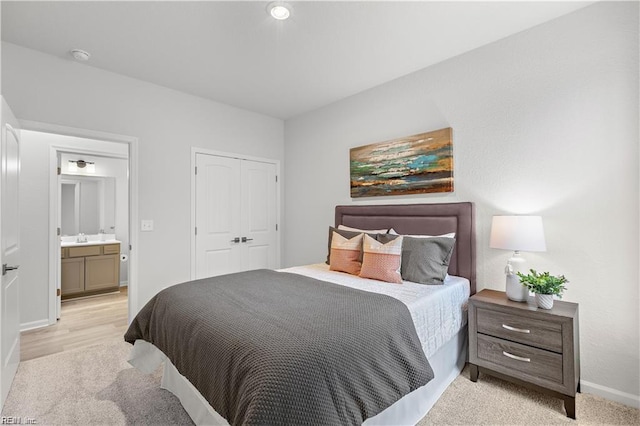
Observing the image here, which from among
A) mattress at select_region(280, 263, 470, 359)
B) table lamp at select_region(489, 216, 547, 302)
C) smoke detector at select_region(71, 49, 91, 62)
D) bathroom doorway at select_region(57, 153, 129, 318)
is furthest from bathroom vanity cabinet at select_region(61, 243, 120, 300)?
table lamp at select_region(489, 216, 547, 302)

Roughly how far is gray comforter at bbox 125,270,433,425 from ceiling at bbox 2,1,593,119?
1940 mm

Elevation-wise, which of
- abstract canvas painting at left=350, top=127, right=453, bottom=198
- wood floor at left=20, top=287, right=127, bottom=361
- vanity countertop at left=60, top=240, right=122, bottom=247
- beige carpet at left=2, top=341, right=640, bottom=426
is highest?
abstract canvas painting at left=350, top=127, right=453, bottom=198

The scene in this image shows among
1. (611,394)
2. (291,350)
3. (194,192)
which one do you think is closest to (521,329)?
(611,394)

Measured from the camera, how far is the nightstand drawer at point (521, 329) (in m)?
1.93

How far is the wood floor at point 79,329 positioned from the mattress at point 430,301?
2.47 meters

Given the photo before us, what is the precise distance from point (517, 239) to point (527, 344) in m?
0.69

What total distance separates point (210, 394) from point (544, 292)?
82.5 inches

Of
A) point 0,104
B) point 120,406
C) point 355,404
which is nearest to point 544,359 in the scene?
point 355,404

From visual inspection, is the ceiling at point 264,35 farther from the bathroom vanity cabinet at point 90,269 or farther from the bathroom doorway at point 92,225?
the bathroom vanity cabinet at point 90,269

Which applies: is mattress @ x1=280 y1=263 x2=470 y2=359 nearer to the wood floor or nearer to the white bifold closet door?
the white bifold closet door

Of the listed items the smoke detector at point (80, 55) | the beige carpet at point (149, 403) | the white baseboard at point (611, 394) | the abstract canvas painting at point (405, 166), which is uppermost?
the smoke detector at point (80, 55)

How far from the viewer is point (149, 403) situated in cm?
203

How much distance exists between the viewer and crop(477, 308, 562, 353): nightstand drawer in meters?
1.93

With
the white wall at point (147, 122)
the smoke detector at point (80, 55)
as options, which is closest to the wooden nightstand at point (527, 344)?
the white wall at point (147, 122)
